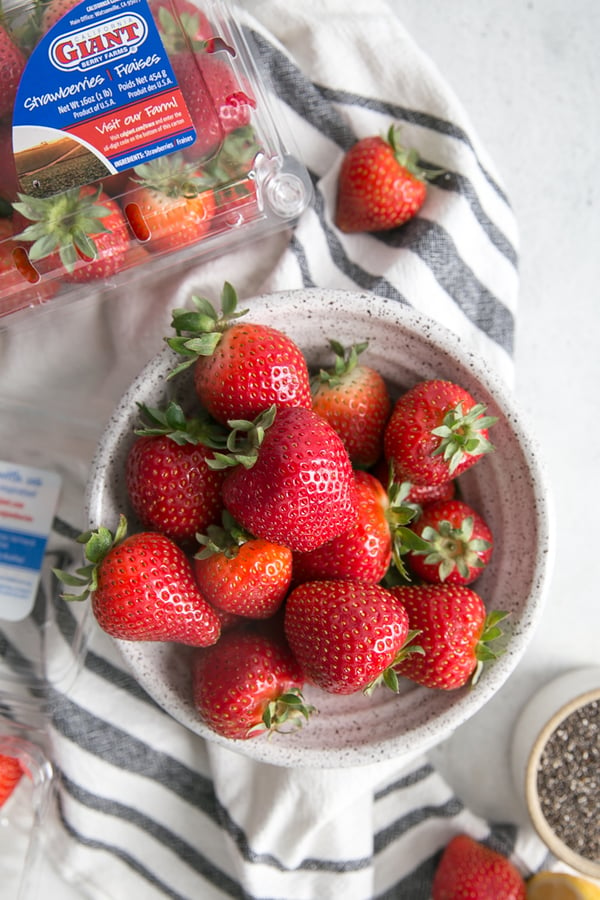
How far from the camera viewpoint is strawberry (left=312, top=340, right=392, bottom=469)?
0.89 m

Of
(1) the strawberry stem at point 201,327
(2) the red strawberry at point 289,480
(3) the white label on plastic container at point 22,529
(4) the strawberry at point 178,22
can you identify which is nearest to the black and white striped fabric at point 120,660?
(3) the white label on plastic container at point 22,529

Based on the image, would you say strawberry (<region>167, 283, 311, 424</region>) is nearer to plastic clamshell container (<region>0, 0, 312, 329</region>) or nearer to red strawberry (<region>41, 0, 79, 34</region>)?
plastic clamshell container (<region>0, 0, 312, 329</region>)

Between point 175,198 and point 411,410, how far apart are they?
0.38 m

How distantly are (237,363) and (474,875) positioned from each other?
825mm

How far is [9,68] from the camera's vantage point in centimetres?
91

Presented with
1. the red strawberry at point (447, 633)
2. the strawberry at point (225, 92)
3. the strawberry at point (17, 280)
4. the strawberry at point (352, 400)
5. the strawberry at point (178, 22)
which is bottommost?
the red strawberry at point (447, 633)

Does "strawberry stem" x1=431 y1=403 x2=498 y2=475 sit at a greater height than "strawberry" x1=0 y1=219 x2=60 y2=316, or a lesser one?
lesser

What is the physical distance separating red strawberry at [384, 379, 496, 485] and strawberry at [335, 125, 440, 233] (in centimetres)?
29

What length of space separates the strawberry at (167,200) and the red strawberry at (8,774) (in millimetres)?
769

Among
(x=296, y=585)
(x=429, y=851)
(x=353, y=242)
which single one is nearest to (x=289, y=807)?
(x=429, y=851)

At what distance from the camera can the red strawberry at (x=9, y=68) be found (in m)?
0.91

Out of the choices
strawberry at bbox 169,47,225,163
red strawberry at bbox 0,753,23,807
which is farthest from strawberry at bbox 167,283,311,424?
red strawberry at bbox 0,753,23,807

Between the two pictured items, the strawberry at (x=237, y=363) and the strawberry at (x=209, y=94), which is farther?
the strawberry at (x=209, y=94)

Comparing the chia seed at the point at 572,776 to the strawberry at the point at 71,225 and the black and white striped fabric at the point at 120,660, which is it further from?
the strawberry at the point at 71,225
